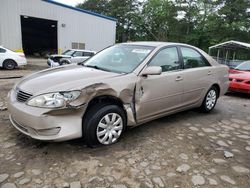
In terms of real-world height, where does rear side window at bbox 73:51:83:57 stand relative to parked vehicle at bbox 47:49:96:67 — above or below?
above

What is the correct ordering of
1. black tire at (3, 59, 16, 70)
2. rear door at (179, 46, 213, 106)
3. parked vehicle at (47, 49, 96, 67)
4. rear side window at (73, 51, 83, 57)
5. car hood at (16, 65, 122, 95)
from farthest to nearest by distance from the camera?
rear side window at (73, 51, 83, 57) < parked vehicle at (47, 49, 96, 67) < black tire at (3, 59, 16, 70) < rear door at (179, 46, 213, 106) < car hood at (16, 65, 122, 95)

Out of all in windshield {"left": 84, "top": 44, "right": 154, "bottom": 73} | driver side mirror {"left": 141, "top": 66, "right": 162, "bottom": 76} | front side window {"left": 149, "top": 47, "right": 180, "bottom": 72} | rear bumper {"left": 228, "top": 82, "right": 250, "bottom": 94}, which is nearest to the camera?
driver side mirror {"left": 141, "top": 66, "right": 162, "bottom": 76}

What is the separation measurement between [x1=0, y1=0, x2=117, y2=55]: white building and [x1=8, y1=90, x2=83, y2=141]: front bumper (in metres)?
16.4

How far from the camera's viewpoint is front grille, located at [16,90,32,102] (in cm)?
292

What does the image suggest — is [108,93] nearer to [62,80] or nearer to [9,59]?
[62,80]

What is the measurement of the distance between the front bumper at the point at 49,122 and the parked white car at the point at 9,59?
9553 mm

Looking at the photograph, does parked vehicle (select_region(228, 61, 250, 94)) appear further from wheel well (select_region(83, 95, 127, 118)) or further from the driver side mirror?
wheel well (select_region(83, 95, 127, 118))

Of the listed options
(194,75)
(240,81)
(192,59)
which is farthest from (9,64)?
(240,81)

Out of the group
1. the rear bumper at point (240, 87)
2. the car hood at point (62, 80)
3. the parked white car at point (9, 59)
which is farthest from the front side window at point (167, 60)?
the parked white car at point (9, 59)

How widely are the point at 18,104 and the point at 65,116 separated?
2.21ft

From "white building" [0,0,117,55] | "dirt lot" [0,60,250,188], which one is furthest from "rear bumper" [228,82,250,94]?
"white building" [0,0,117,55]

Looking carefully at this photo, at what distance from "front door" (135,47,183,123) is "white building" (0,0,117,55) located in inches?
641

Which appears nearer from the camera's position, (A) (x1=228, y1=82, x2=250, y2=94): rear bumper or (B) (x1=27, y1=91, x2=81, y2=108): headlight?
(B) (x1=27, y1=91, x2=81, y2=108): headlight

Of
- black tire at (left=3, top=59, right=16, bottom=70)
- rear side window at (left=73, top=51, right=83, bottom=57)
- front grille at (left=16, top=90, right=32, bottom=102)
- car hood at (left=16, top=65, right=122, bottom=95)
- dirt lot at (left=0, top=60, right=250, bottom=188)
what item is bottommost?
dirt lot at (left=0, top=60, right=250, bottom=188)
